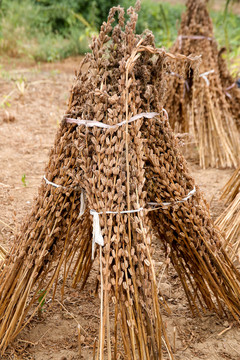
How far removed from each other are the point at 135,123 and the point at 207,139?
2.48m

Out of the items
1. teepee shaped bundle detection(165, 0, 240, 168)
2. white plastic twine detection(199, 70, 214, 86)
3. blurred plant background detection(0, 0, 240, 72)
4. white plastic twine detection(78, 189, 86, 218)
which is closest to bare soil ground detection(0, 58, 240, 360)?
teepee shaped bundle detection(165, 0, 240, 168)

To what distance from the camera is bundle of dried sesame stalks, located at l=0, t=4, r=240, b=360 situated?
153 centimetres

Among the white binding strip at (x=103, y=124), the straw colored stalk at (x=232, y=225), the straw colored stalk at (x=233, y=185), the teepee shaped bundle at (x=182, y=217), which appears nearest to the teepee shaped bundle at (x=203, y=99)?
the straw colored stalk at (x=233, y=185)

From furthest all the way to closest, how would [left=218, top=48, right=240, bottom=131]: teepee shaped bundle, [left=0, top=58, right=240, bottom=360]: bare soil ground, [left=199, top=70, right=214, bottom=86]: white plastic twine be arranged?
1. [left=218, top=48, right=240, bottom=131]: teepee shaped bundle
2. [left=199, top=70, right=214, bottom=86]: white plastic twine
3. [left=0, top=58, right=240, bottom=360]: bare soil ground

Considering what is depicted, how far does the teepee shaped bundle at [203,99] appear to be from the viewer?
12.8 feet

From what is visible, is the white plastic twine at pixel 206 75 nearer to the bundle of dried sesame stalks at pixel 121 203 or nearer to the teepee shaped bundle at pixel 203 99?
the teepee shaped bundle at pixel 203 99

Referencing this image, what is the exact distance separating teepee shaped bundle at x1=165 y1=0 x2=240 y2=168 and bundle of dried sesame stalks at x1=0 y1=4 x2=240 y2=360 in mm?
2100

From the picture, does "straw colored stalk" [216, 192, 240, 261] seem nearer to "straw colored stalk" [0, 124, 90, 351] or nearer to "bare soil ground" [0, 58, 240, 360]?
"bare soil ground" [0, 58, 240, 360]

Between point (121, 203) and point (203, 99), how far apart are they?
2598mm

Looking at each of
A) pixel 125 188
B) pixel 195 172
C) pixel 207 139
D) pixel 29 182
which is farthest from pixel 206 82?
pixel 125 188

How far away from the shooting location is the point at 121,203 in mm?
1562

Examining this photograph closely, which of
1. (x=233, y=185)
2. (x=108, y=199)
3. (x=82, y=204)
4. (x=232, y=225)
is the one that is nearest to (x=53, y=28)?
(x=233, y=185)

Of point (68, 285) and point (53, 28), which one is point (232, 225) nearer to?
point (68, 285)

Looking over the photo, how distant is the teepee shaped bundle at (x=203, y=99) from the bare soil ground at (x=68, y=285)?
0.65ft
